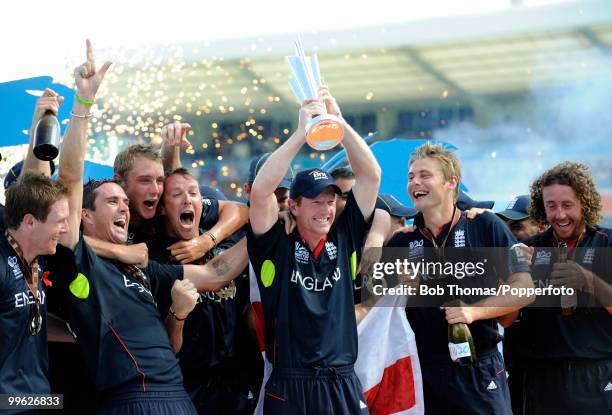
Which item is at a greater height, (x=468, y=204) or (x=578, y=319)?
(x=468, y=204)

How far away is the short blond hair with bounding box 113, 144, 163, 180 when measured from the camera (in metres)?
4.88

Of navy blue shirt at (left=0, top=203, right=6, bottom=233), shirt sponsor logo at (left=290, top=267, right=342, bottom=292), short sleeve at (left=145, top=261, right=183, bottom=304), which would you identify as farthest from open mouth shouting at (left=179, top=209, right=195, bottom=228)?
navy blue shirt at (left=0, top=203, right=6, bottom=233)

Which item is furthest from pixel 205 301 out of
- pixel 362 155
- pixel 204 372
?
pixel 362 155

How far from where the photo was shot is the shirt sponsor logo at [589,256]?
5.01 meters

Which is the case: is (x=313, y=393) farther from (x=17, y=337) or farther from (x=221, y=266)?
(x=17, y=337)

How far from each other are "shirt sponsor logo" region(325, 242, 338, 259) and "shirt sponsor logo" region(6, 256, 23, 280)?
160cm

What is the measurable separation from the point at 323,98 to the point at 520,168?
61.1ft

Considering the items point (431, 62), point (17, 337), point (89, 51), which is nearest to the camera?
point (17, 337)

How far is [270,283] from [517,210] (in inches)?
90.9

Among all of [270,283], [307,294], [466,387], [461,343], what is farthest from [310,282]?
[466,387]

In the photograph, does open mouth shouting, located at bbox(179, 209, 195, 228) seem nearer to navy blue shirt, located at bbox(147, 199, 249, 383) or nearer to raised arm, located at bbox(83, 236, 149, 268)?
navy blue shirt, located at bbox(147, 199, 249, 383)

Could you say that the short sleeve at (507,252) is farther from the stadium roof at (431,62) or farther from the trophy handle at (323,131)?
the stadium roof at (431,62)

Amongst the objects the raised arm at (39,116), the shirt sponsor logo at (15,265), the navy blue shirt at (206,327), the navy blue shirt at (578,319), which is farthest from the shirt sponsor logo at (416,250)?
the shirt sponsor logo at (15,265)

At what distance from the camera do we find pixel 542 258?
5.18 m
